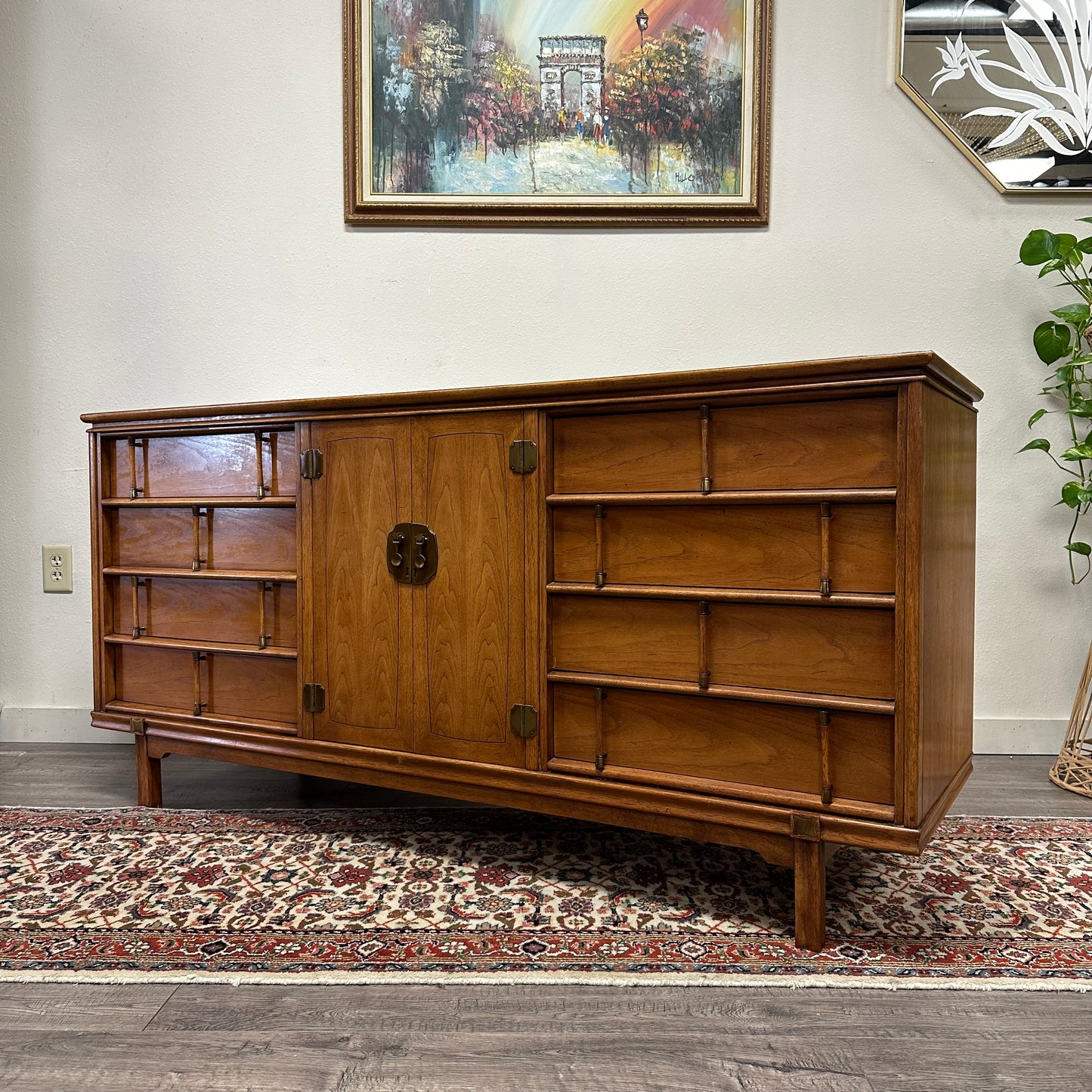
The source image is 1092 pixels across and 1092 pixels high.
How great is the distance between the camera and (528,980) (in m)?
1.18

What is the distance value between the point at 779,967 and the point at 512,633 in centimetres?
72

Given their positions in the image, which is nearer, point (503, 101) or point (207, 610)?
point (207, 610)

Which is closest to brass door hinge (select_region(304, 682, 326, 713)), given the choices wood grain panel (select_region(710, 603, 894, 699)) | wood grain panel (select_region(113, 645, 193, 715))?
wood grain panel (select_region(113, 645, 193, 715))

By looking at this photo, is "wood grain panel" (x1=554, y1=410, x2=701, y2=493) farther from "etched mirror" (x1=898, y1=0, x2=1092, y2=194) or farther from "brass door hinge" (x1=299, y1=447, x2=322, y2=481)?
"etched mirror" (x1=898, y1=0, x2=1092, y2=194)

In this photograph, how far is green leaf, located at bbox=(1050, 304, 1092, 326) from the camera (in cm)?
201

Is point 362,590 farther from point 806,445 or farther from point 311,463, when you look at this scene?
point 806,445

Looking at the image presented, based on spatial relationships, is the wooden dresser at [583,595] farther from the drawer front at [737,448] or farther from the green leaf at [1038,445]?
the green leaf at [1038,445]

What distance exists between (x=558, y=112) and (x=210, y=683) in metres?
1.86

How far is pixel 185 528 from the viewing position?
6.18 feet

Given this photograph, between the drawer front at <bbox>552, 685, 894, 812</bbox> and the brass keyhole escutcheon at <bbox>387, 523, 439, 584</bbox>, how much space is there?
1.19 ft

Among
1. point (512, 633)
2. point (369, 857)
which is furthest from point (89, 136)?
point (369, 857)

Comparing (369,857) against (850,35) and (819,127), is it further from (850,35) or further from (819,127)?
(850,35)

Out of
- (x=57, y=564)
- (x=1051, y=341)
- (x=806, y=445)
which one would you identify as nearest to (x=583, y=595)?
(x=806, y=445)

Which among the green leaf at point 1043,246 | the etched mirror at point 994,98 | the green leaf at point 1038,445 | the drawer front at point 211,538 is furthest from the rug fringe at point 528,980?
the etched mirror at point 994,98
